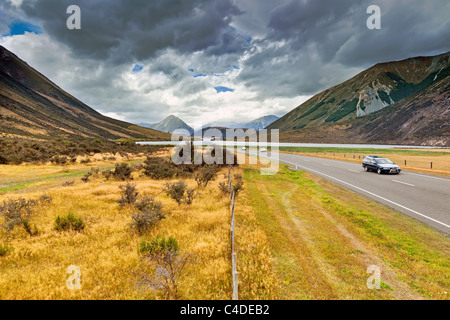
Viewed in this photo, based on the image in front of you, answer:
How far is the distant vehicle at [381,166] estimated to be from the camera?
1970cm

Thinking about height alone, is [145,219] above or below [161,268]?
above

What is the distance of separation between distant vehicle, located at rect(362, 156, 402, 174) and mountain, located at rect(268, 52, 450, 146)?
83.3m

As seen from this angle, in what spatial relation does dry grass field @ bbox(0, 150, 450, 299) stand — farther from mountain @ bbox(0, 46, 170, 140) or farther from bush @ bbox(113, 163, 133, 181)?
mountain @ bbox(0, 46, 170, 140)

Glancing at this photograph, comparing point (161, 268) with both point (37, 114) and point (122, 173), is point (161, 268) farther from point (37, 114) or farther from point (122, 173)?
point (37, 114)

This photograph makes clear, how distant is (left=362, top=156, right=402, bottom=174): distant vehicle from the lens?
1970 centimetres

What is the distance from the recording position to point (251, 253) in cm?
632

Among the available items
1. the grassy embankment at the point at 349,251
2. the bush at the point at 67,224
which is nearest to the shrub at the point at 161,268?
the grassy embankment at the point at 349,251

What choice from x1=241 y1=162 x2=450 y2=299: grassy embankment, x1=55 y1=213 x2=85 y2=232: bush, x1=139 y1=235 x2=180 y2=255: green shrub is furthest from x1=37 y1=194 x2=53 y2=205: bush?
x1=241 y1=162 x2=450 y2=299: grassy embankment

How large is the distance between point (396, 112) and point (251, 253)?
15264cm

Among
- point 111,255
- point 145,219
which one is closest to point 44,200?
point 145,219

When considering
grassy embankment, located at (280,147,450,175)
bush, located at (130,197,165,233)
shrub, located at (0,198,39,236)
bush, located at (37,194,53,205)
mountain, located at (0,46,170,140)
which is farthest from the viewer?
mountain, located at (0,46,170,140)
